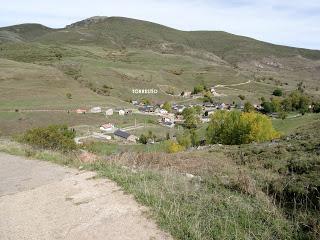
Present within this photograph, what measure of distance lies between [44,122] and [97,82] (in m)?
57.6

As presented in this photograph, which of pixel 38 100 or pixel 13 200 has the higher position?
pixel 13 200

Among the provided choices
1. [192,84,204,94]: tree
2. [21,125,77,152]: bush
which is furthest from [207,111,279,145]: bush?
[192,84,204,94]: tree

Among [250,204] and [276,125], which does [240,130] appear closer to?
[276,125]

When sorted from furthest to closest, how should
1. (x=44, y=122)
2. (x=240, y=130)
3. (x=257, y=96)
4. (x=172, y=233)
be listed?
(x=257, y=96)
(x=44, y=122)
(x=240, y=130)
(x=172, y=233)

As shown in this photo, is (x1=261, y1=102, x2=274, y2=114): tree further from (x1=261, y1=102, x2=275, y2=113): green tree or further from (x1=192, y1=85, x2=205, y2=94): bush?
(x1=192, y1=85, x2=205, y2=94): bush

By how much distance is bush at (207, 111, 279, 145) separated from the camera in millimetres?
62719

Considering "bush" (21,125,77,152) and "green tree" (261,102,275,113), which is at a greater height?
"bush" (21,125,77,152)

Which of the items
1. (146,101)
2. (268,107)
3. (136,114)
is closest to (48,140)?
(136,114)

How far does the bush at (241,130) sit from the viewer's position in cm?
6272

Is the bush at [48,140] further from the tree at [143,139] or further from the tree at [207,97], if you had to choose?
the tree at [207,97]

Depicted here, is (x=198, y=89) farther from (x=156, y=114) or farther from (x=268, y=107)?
(x=156, y=114)

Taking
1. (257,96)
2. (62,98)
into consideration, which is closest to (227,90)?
(257,96)

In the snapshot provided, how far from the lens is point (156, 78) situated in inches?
6959

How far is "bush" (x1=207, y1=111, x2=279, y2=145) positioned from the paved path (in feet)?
175
